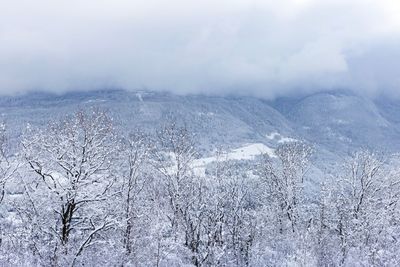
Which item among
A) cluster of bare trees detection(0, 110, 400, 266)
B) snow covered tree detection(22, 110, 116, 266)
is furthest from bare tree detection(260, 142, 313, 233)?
snow covered tree detection(22, 110, 116, 266)

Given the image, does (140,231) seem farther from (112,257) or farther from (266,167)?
(266,167)

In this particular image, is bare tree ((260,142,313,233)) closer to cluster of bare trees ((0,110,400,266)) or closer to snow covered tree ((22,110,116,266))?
cluster of bare trees ((0,110,400,266))

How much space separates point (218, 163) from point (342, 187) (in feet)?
48.4

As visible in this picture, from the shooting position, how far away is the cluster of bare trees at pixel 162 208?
33.2 meters

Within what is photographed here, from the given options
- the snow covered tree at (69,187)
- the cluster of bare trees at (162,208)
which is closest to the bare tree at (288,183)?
the cluster of bare trees at (162,208)

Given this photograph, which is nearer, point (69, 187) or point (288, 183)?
point (69, 187)

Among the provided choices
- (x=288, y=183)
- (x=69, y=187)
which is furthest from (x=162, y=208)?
(x=69, y=187)

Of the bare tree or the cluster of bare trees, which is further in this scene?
the bare tree

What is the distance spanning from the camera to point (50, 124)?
118 feet

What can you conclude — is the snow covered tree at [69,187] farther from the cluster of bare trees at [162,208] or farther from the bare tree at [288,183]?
the bare tree at [288,183]

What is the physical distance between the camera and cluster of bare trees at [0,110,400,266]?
33188 millimetres

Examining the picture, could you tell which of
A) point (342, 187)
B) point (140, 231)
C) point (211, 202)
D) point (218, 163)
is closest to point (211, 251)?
point (211, 202)

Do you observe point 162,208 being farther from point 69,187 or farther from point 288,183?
point 69,187

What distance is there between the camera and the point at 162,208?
51.4m
